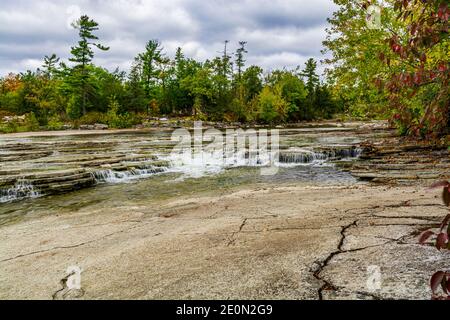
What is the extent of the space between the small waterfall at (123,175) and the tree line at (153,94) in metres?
34.3

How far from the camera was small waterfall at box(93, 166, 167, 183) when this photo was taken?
11.8 meters

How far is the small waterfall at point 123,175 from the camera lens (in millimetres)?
11750

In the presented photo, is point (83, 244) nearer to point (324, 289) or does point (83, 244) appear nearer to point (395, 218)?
point (324, 289)

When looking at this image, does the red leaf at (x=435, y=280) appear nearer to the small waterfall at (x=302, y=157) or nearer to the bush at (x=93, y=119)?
the small waterfall at (x=302, y=157)

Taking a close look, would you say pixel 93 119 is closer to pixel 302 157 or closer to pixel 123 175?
pixel 123 175

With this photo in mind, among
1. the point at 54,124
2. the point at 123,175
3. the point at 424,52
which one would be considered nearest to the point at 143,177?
the point at 123,175

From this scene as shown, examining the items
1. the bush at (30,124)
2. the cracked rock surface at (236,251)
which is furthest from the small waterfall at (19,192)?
the bush at (30,124)

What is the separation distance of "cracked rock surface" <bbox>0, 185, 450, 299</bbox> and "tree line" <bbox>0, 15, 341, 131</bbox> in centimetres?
4178

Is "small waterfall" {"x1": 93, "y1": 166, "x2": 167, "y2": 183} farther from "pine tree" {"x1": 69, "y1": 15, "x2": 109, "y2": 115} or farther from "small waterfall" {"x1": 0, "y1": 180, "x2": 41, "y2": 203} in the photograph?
"pine tree" {"x1": 69, "y1": 15, "x2": 109, "y2": 115}

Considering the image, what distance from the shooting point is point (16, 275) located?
13.0 ft

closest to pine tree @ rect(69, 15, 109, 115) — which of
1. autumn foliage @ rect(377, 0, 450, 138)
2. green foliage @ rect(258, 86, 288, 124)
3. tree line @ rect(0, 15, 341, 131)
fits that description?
tree line @ rect(0, 15, 341, 131)

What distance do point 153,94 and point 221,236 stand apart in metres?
60.1

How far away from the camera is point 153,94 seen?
61.8 meters

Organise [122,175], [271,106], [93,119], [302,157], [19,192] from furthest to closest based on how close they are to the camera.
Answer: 1. [271,106]
2. [93,119]
3. [302,157]
4. [122,175]
5. [19,192]
